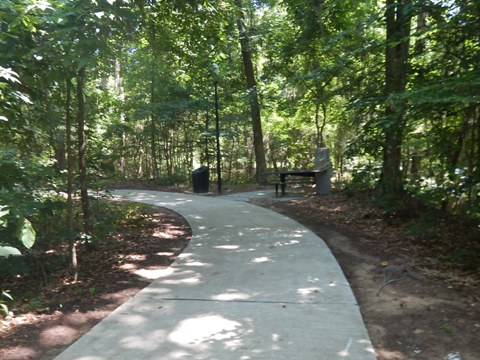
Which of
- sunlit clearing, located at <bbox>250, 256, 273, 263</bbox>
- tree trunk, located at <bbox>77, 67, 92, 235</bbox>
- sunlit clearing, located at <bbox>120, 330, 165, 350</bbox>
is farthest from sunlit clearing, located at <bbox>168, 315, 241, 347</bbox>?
tree trunk, located at <bbox>77, 67, 92, 235</bbox>

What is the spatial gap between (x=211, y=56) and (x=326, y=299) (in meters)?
11.3

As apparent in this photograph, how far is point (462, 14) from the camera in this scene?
575cm

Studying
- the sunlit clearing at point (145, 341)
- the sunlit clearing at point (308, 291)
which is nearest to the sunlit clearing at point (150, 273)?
the sunlit clearing at point (145, 341)

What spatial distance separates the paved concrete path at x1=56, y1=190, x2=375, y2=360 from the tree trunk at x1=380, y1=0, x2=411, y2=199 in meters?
2.15

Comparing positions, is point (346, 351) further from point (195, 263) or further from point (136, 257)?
point (136, 257)

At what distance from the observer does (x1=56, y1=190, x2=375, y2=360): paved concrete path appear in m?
3.32

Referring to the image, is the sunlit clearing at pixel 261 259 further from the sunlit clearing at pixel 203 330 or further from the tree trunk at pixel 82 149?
the tree trunk at pixel 82 149

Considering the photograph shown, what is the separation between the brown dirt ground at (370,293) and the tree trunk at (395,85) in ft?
2.87

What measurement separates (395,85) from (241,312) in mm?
5227

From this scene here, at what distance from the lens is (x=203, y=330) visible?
3.69 metres

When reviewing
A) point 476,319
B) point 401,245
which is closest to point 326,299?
point 476,319

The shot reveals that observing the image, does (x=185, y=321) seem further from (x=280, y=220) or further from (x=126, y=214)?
(x=126, y=214)

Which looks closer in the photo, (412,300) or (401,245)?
(412,300)

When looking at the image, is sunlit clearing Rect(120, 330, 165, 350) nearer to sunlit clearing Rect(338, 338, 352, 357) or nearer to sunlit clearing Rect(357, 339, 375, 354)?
sunlit clearing Rect(338, 338, 352, 357)
